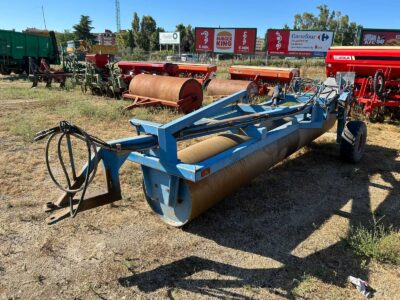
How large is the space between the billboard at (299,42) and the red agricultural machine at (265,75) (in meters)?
17.4

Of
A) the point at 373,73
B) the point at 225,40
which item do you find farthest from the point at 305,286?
the point at 225,40

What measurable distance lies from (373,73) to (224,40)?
2278 centimetres

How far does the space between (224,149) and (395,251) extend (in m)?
1.80

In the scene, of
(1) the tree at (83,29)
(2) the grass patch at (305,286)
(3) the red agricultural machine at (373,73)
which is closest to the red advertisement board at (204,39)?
(3) the red agricultural machine at (373,73)

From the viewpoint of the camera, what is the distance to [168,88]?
9.04 m

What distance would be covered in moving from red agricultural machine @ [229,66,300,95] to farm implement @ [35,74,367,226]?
6.79m

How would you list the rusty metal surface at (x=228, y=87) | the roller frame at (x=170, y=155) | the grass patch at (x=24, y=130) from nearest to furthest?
the roller frame at (x=170, y=155)
the grass patch at (x=24, y=130)
the rusty metal surface at (x=228, y=87)

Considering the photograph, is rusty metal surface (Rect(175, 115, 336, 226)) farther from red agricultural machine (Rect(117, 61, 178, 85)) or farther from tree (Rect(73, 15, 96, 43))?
Answer: tree (Rect(73, 15, 96, 43))

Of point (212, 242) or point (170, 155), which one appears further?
point (212, 242)

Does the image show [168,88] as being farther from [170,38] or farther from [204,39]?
[170,38]

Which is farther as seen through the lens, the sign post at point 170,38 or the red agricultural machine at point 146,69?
the sign post at point 170,38

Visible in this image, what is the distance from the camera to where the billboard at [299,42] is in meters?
27.9

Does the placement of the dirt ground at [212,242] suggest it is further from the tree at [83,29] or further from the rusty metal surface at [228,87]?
the tree at [83,29]

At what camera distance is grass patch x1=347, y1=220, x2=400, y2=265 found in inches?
122
